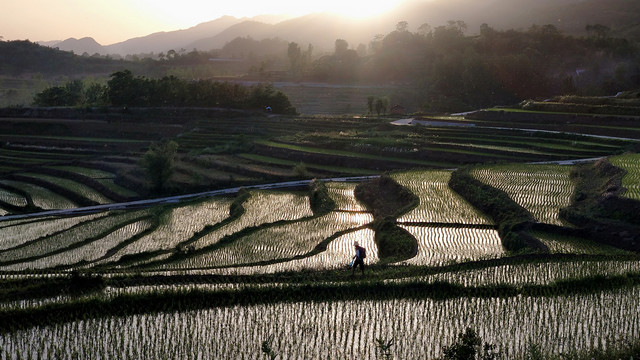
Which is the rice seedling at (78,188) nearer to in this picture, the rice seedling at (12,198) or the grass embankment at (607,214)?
the rice seedling at (12,198)

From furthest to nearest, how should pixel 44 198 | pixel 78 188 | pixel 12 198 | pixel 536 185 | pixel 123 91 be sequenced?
pixel 123 91, pixel 78 188, pixel 44 198, pixel 12 198, pixel 536 185

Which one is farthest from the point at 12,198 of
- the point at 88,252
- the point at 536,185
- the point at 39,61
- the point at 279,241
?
the point at 39,61

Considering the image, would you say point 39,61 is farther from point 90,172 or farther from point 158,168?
point 158,168

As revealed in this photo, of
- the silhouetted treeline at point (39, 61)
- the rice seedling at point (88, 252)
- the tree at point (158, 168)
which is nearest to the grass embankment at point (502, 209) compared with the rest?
the rice seedling at point (88, 252)

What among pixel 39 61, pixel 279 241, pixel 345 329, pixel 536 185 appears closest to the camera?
pixel 345 329

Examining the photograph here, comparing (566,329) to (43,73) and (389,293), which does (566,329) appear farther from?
(43,73)

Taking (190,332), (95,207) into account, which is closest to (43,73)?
(95,207)
